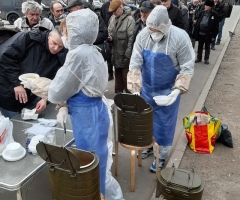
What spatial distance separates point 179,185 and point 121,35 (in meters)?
2.85

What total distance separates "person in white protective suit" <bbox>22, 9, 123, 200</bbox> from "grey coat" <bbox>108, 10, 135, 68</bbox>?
7.92 feet

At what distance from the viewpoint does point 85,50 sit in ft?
6.27

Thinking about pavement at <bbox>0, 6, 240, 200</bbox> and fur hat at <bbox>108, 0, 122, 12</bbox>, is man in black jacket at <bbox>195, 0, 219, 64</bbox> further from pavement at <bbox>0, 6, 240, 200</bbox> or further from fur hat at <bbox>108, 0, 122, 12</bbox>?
fur hat at <bbox>108, 0, 122, 12</bbox>

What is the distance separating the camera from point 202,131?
137 inches

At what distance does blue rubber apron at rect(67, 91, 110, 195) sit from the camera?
2.04 metres

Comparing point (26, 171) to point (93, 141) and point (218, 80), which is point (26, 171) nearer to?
point (93, 141)

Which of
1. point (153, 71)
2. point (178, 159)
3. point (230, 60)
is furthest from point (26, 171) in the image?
point (230, 60)

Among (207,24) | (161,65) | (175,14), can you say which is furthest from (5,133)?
(207,24)

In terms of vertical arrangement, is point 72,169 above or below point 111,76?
above

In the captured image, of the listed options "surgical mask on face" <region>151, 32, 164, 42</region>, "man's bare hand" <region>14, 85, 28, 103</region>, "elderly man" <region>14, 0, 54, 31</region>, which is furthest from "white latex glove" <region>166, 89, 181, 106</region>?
"elderly man" <region>14, 0, 54, 31</region>

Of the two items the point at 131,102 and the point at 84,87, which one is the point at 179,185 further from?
the point at 84,87

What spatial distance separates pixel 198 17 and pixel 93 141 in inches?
223

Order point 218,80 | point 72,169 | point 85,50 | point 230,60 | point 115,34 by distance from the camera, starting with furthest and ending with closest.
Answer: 1. point 230,60
2. point 218,80
3. point 115,34
4. point 85,50
5. point 72,169

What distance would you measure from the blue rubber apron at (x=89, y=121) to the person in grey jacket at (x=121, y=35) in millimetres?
2437
